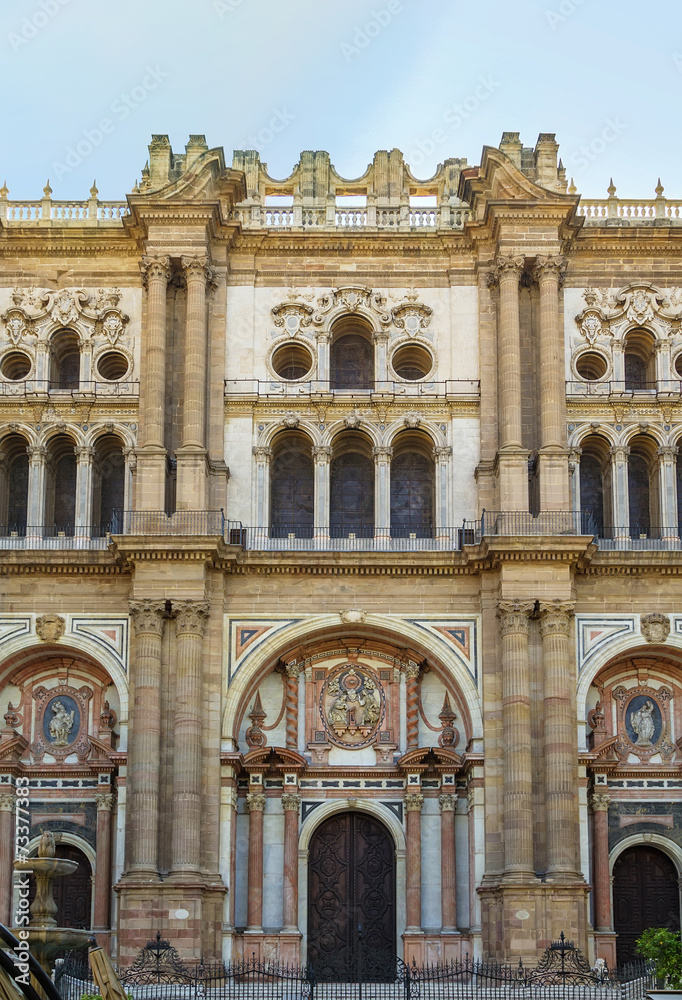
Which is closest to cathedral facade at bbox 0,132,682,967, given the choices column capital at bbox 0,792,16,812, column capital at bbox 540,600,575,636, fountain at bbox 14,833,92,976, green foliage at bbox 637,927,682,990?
column capital at bbox 540,600,575,636

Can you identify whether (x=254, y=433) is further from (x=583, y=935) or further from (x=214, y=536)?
(x=583, y=935)

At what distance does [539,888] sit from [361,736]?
5627 millimetres

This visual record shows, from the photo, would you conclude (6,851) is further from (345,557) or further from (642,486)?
(642,486)

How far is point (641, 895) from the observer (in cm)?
3681

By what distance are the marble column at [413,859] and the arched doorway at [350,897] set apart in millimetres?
728

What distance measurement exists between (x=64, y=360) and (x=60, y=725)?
9088mm

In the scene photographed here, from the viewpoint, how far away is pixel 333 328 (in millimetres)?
39750

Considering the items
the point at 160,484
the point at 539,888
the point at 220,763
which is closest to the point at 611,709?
the point at 539,888

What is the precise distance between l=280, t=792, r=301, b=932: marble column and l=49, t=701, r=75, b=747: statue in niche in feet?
17.1

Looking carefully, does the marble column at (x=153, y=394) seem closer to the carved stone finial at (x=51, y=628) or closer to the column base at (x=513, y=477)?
the carved stone finial at (x=51, y=628)

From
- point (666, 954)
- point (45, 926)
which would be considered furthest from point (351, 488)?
point (45, 926)

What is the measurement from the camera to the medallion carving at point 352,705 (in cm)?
3731

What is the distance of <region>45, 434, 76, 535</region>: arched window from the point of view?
38625 mm

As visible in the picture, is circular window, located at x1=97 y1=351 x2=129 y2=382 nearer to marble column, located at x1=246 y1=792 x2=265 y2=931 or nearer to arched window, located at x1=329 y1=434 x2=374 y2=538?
arched window, located at x1=329 y1=434 x2=374 y2=538
